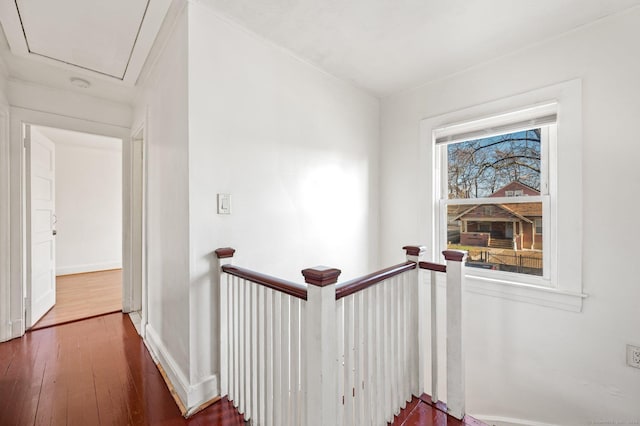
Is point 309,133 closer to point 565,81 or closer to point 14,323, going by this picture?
point 565,81

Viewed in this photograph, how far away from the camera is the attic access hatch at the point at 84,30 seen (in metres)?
1.56

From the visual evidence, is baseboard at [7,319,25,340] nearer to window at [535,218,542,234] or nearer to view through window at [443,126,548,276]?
view through window at [443,126,548,276]

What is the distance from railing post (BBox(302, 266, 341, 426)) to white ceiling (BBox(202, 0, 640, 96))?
63.3 inches

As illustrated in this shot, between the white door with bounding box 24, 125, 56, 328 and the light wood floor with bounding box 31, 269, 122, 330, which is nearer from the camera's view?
the white door with bounding box 24, 125, 56, 328

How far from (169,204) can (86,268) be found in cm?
454

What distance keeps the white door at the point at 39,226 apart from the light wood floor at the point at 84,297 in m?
0.12

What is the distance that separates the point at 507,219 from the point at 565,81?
1.05m

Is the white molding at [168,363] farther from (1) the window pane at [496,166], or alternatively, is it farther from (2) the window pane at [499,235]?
(1) the window pane at [496,166]

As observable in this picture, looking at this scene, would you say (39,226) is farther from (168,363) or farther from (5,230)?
(168,363)

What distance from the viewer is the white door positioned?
2609 mm

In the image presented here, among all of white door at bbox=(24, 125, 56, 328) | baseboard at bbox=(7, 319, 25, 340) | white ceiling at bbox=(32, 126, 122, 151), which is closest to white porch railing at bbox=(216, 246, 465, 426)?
baseboard at bbox=(7, 319, 25, 340)

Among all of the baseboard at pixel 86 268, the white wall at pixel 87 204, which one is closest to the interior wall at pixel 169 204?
the white wall at pixel 87 204

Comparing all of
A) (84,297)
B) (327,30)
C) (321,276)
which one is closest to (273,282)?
(321,276)

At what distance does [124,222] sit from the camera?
9.90 feet
